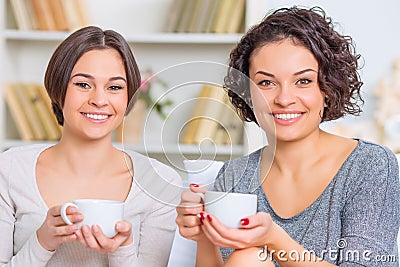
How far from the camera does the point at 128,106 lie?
145 cm

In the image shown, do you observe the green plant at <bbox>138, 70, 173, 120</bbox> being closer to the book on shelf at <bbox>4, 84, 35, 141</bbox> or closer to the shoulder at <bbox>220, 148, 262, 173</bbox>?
the shoulder at <bbox>220, 148, 262, 173</bbox>

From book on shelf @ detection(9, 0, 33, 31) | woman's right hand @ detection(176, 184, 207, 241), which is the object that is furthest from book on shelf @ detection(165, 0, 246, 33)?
woman's right hand @ detection(176, 184, 207, 241)

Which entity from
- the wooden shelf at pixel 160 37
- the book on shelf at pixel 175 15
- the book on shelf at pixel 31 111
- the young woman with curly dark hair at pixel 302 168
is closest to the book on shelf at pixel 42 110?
the book on shelf at pixel 31 111

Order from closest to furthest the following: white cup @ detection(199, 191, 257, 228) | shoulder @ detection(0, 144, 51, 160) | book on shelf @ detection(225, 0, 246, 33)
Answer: white cup @ detection(199, 191, 257, 228) → shoulder @ detection(0, 144, 51, 160) → book on shelf @ detection(225, 0, 246, 33)

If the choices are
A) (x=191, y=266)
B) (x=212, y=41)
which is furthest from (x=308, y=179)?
(x=212, y=41)

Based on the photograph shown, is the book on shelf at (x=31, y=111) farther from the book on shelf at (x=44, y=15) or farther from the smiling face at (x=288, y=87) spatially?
the smiling face at (x=288, y=87)

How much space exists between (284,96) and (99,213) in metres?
0.48

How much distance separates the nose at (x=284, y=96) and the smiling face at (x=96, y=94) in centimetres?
33

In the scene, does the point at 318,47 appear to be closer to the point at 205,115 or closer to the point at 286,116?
the point at 286,116

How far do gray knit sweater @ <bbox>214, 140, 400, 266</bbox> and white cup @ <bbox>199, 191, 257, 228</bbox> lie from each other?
0.11 metres

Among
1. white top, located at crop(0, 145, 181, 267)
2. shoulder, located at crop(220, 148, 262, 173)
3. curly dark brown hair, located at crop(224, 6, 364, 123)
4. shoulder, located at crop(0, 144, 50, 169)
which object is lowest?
white top, located at crop(0, 145, 181, 267)

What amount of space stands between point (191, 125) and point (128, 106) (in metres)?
0.15

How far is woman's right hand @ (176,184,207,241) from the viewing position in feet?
4.51

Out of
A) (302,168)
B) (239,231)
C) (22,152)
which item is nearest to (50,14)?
(22,152)
